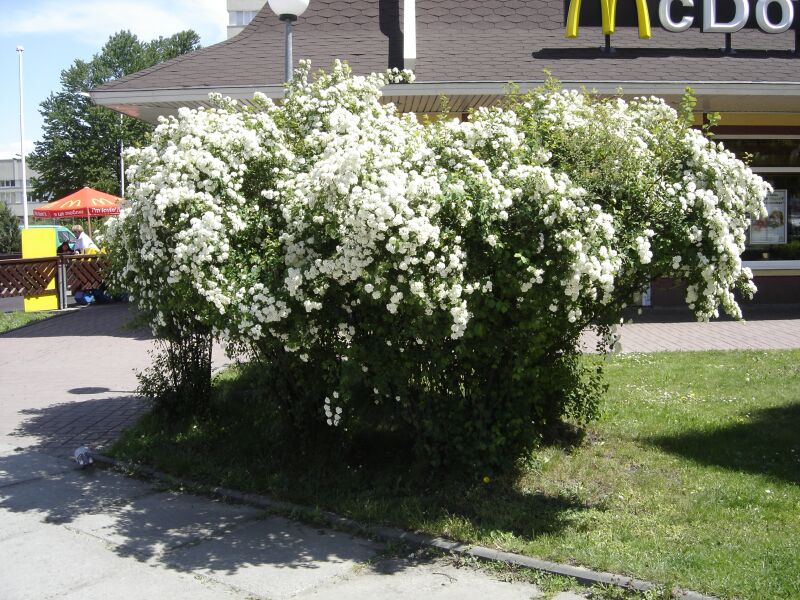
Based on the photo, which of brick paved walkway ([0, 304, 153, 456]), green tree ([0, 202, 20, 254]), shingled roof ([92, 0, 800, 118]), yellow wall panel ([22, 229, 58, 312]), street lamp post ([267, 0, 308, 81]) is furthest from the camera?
green tree ([0, 202, 20, 254])

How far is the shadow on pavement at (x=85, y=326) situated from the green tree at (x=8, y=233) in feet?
118

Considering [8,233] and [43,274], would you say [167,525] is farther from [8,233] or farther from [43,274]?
[8,233]

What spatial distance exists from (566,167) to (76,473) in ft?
15.1

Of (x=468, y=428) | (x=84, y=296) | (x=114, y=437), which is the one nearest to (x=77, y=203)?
(x=84, y=296)

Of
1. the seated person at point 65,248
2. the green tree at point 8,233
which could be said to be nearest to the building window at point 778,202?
the seated person at point 65,248

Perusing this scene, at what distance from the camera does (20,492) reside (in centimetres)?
623

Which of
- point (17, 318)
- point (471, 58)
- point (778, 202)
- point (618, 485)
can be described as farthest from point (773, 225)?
point (17, 318)

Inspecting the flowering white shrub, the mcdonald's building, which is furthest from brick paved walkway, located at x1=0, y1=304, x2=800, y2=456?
the flowering white shrub

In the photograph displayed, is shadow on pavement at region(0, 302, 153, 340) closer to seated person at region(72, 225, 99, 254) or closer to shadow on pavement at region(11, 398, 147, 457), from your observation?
seated person at region(72, 225, 99, 254)

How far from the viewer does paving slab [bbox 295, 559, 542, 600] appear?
14.4 feet

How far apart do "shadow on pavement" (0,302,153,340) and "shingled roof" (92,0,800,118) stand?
372cm

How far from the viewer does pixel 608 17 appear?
13.2m

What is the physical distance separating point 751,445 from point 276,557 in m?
3.98

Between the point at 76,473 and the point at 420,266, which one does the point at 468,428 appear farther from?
the point at 76,473
